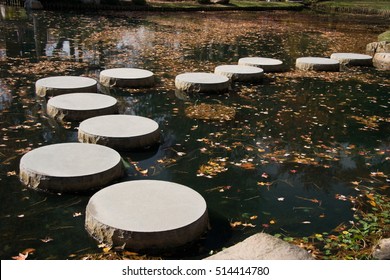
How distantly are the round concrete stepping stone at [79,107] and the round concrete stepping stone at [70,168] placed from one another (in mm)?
1737

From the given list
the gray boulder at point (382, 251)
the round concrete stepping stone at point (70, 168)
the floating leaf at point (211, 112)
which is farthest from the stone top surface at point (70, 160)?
the gray boulder at point (382, 251)

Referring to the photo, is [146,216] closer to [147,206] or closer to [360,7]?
A: [147,206]

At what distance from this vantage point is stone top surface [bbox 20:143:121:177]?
5031 millimetres

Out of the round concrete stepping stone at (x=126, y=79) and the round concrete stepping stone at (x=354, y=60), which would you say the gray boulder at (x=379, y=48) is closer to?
the round concrete stepping stone at (x=354, y=60)

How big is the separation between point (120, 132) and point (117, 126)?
26cm

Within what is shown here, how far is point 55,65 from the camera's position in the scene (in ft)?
37.2

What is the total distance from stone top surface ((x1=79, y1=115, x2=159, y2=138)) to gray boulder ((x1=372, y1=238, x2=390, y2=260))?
3715mm

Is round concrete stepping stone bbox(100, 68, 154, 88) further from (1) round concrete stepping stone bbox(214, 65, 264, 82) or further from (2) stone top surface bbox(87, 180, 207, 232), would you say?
(2) stone top surface bbox(87, 180, 207, 232)

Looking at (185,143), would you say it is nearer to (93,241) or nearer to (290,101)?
(93,241)

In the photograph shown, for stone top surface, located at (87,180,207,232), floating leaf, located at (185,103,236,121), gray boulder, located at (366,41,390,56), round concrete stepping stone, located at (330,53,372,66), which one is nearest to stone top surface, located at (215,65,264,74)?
floating leaf, located at (185,103,236,121)

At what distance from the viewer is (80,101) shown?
302 inches

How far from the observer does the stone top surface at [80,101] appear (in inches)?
290

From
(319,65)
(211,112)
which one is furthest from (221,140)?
(319,65)

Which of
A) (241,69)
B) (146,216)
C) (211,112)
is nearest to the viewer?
(146,216)
